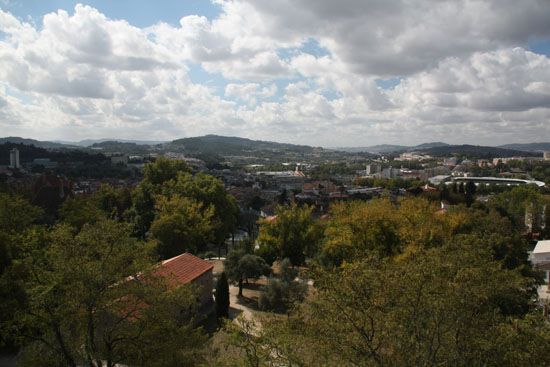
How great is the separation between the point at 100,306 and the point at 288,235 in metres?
17.6

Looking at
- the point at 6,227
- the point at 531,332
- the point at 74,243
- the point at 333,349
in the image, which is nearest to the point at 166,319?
the point at 74,243

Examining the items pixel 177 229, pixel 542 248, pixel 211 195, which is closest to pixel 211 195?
pixel 211 195

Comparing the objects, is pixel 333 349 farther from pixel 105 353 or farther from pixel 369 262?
pixel 105 353

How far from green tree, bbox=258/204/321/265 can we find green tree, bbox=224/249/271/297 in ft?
9.06

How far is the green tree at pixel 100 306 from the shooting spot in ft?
35.6

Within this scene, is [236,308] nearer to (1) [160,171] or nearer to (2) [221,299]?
(2) [221,299]

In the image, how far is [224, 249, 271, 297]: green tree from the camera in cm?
2419

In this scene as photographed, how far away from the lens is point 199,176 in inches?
1478

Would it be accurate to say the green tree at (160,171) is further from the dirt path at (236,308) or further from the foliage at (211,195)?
the dirt path at (236,308)

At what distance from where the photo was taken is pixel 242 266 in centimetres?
2425

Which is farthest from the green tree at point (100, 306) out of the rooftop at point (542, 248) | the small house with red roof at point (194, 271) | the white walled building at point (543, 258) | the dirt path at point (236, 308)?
the rooftop at point (542, 248)

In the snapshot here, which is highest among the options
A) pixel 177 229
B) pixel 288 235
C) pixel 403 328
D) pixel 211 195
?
pixel 403 328

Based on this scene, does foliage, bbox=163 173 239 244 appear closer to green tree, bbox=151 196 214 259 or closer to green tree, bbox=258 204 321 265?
green tree, bbox=151 196 214 259

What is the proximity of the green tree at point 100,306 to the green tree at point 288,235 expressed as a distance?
15.7 meters
